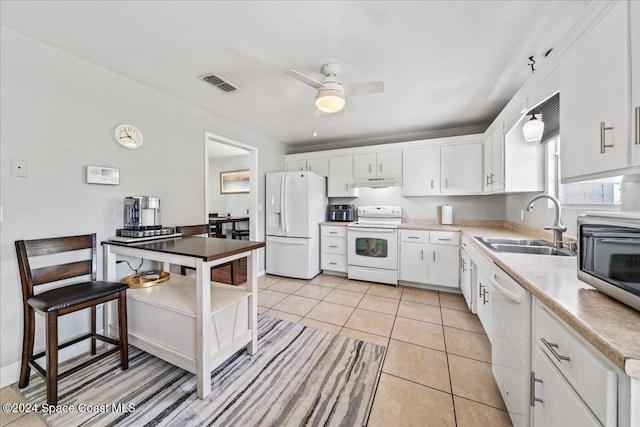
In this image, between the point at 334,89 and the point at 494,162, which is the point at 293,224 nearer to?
the point at 334,89

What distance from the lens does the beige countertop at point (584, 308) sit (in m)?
0.58

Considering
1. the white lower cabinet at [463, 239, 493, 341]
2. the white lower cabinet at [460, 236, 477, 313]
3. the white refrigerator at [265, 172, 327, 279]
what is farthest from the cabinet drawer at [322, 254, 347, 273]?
the white lower cabinet at [463, 239, 493, 341]

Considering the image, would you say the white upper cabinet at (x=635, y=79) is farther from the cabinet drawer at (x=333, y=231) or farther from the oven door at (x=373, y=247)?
the cabinet drawer at (x=333, y=231)

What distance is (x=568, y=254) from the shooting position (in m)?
1.67

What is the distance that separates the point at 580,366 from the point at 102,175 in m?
3.12

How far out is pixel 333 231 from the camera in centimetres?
399

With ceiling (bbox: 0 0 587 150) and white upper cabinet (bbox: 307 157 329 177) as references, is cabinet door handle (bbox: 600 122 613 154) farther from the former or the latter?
white upper cabinet (bbox: 307 157 329 177)

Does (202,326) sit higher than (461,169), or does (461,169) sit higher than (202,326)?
(461,169)

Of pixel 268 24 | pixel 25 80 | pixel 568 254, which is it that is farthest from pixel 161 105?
pixel 568 254

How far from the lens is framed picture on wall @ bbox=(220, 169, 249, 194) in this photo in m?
5.96

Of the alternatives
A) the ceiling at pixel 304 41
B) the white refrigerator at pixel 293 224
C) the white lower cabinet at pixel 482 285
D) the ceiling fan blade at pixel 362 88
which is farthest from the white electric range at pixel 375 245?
the ceiling fan blade at pixel 362 88

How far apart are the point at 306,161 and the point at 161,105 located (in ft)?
7.88

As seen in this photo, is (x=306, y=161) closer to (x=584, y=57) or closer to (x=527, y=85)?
(x=527, y=85)

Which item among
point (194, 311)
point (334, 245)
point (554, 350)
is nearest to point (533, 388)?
point (554, 350)
